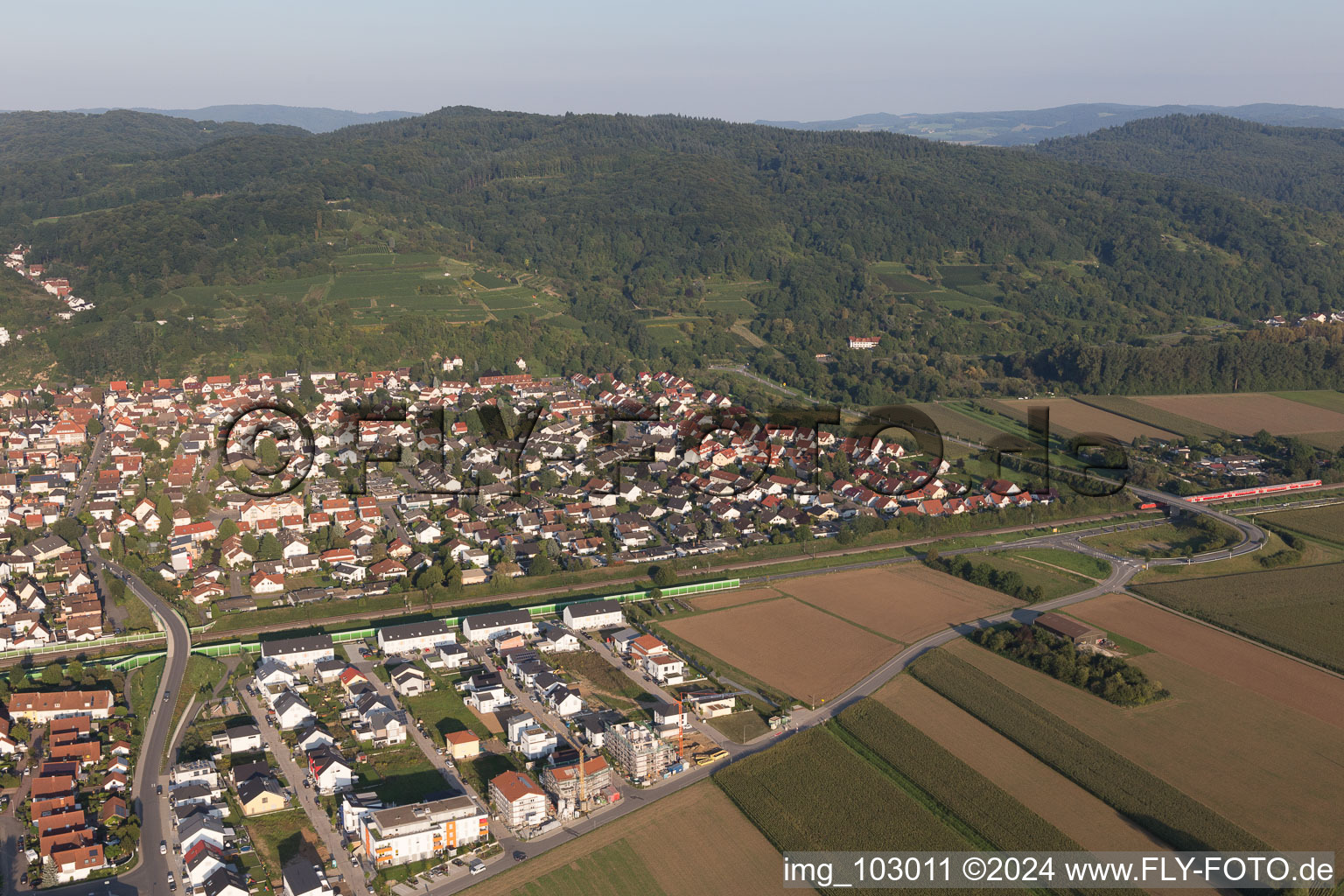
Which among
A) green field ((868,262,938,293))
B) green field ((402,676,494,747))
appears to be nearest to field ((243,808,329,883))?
green field ((402,676,494,747))

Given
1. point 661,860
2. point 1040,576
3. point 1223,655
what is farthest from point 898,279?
point 661,860

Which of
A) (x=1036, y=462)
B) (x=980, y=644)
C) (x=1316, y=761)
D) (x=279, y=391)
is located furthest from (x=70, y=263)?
(x=1316, y=761)

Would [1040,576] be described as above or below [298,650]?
below

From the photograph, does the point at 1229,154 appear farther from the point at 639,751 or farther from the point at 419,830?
the point at 419,830

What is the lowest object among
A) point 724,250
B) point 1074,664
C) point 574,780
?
point 1074,664

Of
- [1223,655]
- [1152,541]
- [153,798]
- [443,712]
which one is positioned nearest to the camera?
[153,798]

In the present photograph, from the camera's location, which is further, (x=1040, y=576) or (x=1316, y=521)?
(x=1316, y=521)

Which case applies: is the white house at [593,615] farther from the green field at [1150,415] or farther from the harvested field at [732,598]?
the green field at [1150,415]

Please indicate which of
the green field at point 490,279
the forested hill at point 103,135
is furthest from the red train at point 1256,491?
Answer: the forested hill at point 103,135
